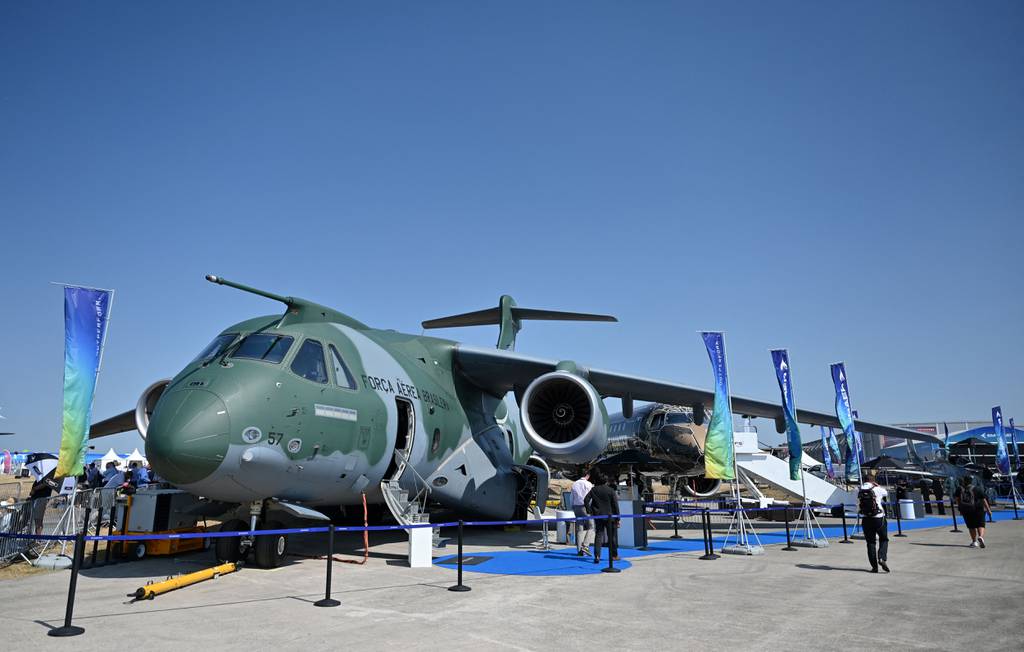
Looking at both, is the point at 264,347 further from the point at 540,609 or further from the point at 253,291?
the point at 540,609

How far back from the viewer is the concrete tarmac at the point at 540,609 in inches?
207

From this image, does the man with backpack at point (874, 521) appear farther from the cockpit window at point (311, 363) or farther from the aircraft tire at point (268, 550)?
the aircraft tire at point (268, 550)

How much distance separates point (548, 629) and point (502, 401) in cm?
1025

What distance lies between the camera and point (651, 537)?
595 inches

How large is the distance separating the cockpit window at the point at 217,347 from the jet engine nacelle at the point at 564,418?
5.03 metres

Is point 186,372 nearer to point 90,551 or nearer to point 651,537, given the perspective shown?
point 90,551

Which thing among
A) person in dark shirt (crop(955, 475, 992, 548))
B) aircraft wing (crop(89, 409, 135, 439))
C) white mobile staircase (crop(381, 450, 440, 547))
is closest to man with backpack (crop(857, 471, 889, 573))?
person in dark shirt (crop(955, 475, 992, 548))

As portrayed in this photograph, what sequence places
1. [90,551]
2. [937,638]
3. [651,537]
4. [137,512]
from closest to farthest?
[937,638] → [137,512] → [90,551] → [651,537]

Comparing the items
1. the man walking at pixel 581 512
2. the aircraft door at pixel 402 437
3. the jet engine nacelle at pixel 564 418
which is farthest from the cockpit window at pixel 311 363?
the man walking at pixel 581 512

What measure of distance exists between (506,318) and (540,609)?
38.7 ft

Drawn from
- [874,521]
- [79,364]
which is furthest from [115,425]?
[874,521]

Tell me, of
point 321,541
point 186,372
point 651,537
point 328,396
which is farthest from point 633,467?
point 186,372

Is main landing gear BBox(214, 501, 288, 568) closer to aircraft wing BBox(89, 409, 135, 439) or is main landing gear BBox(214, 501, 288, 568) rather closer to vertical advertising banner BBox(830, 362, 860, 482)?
aircraft wing BBox(89, 409, 135, 439)

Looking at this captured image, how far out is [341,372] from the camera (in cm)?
970
